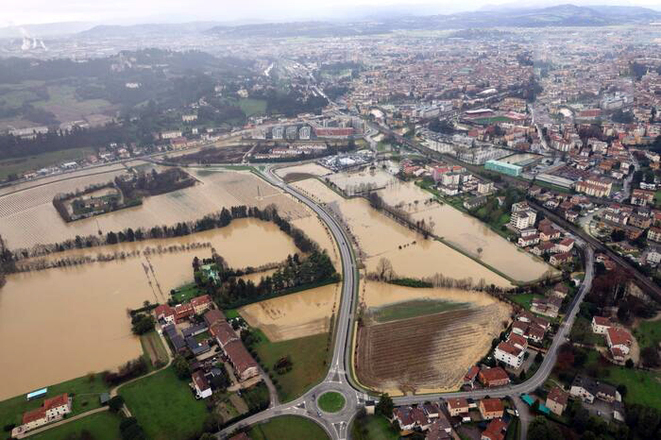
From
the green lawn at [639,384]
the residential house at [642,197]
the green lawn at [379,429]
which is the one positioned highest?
the residential house at [642,197]

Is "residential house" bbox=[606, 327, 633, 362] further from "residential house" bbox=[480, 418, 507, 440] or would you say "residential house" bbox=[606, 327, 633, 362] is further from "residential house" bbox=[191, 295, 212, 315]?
"residential house" bbox=[191, 295, 212, 315]

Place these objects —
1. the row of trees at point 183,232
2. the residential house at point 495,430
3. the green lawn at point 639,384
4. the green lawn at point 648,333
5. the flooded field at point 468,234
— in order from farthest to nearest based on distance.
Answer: the row of trees at point 183,232 → the flooded field at point 468,234 → the green lawn at point 648,333 → the green lawn at point 639,384 → the residential house at point 495,430

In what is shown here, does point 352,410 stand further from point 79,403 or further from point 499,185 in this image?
point 499,185

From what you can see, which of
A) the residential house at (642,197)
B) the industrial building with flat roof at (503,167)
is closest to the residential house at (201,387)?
the residential house at (642,197)

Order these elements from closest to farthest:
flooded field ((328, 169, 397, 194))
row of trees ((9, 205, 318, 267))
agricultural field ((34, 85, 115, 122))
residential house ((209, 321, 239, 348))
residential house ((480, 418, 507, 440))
Answer: residential house ((480, 418, 507, 440)) < residential house ((209, 321, 239, 348)) < row of trees ((9, 205, 318, 267)) < flooded field ((328, 169, 397, 194)) < agricultural field ((34, 85, 115, 122))

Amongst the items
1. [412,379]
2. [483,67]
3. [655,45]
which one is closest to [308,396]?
[412,379]

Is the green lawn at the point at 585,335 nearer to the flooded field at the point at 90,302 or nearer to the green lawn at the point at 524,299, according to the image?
the green lawn at the point at 524,299

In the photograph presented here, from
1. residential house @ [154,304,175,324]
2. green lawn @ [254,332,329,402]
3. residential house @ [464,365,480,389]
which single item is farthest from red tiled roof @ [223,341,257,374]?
residential house @ [464,365,480,389]
